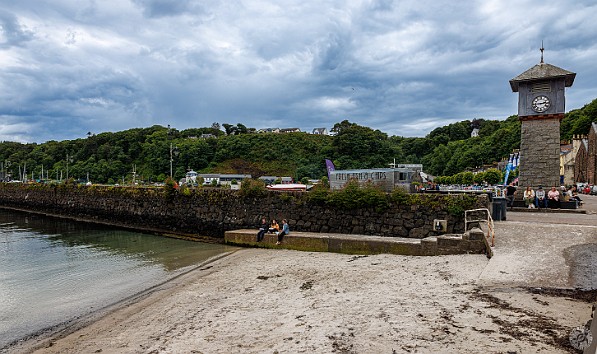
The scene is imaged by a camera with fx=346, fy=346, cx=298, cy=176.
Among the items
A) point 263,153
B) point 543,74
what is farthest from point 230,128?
point 543,74

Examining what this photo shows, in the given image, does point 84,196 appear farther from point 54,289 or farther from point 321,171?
point 321,171

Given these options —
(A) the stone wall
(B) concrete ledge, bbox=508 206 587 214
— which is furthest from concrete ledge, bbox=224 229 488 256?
(A) the stone wall

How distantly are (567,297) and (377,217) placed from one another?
9.91m

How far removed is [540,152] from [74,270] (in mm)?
21917

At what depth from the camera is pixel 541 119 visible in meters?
17.8

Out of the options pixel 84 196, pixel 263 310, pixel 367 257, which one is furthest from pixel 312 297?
pixel 84 196

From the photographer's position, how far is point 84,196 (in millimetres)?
33375

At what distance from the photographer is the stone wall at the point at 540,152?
57.3 ft

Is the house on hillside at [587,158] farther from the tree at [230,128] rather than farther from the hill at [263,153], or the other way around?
the tree at [230,128]

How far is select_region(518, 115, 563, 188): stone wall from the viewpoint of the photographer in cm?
1747

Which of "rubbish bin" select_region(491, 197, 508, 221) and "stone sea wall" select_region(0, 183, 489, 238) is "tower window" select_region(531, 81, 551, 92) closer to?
"rubbish bin" select_region(491, 197, 508, 221)

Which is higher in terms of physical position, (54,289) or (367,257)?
(367,257)

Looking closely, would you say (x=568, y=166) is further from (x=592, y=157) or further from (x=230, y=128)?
(x=230, y=128)

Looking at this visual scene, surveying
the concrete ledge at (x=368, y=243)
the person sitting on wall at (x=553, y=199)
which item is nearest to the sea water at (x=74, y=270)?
the concrete ledge at (x=368, y=243)
